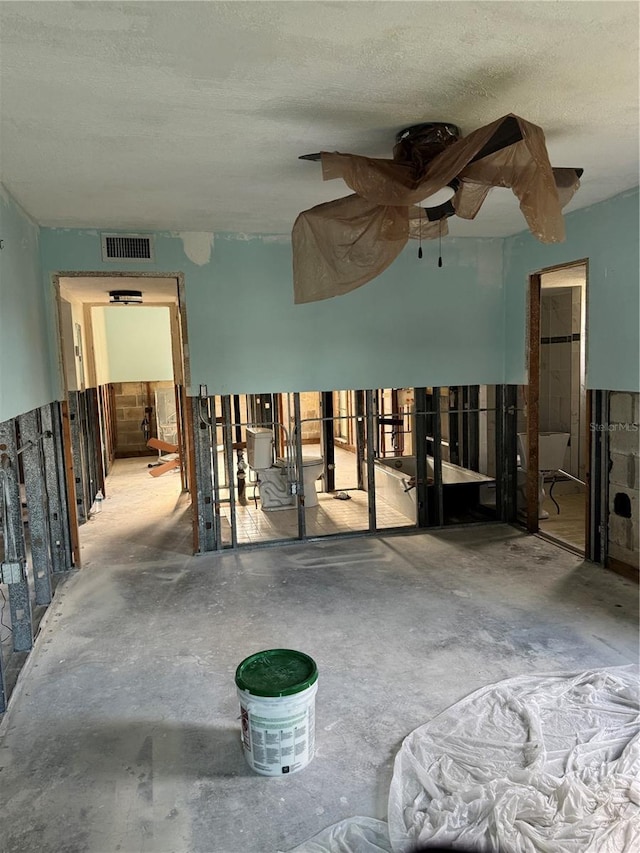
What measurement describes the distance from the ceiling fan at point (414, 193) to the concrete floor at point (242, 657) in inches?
81.4

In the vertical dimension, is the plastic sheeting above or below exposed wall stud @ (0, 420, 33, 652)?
below

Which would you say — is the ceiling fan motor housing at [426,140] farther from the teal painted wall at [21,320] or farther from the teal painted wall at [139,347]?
the teal painted wall at [139,347]

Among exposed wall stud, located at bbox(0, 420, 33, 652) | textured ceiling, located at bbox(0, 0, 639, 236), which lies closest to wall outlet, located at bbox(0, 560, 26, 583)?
exposed wall stud, located at bbox(0, 420, 33, 652)

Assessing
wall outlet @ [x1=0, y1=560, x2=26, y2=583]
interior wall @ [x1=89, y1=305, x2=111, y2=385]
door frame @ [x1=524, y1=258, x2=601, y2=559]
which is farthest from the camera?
interior wall @ [x1=89, y1=305, x2=111, y2=385]

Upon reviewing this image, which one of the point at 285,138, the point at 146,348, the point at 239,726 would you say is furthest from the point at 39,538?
the point at 146,348

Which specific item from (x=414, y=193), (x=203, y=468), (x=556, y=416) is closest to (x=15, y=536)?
(x=203, y=468)

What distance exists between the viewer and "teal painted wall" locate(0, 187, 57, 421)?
10.2 feet

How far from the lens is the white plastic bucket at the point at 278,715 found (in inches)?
85.4

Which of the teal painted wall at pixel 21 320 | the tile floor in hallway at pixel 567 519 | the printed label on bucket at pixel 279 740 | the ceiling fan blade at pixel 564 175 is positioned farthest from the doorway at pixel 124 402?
the tile floor in hallway at pixel 567 519

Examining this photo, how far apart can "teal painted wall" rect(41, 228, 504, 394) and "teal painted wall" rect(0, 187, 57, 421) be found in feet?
1.32

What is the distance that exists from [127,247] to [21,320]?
1311 millimetres

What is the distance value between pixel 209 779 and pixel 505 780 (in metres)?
1.16

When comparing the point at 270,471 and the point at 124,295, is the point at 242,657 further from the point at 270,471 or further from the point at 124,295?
the point at 124,295

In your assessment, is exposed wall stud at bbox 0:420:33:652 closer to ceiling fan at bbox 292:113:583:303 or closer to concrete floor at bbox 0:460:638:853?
concrete floor at bbox 0:460:638:853
